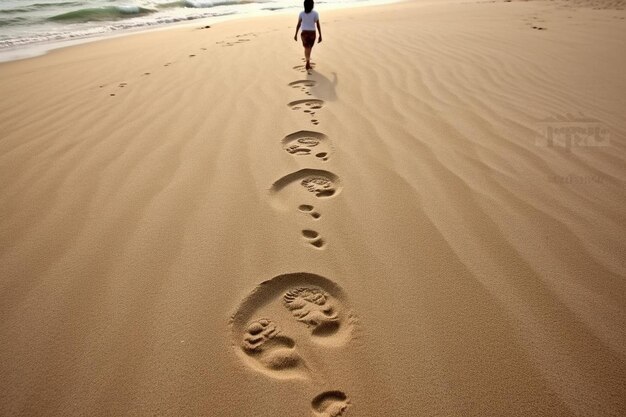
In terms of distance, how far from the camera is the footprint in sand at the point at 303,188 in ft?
5.57

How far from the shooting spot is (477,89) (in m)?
2.98

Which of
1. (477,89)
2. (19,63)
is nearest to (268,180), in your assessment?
(477,89)

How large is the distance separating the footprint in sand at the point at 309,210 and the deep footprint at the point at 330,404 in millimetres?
777

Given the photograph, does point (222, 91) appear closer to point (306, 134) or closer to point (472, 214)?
point (306, 134)

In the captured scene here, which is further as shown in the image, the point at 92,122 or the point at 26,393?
the point at 92,122

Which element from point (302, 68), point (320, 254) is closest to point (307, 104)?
point (302, 68)

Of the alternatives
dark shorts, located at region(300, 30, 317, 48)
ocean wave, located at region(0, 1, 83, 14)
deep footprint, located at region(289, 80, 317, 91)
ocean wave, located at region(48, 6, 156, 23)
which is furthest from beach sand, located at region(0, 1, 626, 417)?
ocean wave, located at region(0, 1, 83, 14)

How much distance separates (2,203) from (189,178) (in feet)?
2.86

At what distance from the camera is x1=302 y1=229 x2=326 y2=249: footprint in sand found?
1440 millimetres

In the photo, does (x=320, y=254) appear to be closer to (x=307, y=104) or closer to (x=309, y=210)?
(x=309, y=210)

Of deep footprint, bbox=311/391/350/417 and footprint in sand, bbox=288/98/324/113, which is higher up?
footprint in sand, bbox=288/98/324/113

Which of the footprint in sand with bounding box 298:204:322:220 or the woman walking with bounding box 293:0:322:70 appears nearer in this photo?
the footprint in sand with bounding box 298:204:322:220

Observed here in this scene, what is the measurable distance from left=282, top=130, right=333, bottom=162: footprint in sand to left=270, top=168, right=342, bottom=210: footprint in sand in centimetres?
19

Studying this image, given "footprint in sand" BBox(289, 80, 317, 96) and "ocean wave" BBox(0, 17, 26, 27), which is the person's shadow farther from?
"ocean wave" BBox(0, 17, 26, 27)
